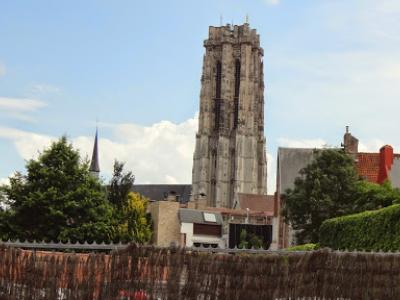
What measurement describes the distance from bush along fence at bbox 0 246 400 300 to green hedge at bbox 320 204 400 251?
36.9 ft

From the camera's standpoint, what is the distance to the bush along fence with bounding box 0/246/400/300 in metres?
11.1

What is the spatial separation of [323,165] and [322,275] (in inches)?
1338

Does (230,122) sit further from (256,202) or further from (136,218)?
(136,218)

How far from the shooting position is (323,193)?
144 feet

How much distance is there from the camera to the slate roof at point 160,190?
152m

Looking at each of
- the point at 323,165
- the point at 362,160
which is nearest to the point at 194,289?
the point at 323,165

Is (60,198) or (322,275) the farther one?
(60,198)

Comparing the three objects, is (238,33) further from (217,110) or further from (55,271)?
(55,271)

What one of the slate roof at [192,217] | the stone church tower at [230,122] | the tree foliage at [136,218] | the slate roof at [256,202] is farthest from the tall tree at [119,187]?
the stone church tower at [230,122]

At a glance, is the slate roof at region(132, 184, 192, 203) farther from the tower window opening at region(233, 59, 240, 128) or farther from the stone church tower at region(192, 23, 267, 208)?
the tower window opening at region(233, 59, 240, 128)

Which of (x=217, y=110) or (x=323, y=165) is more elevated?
(x=217, y=110)

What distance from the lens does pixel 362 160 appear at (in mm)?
56094

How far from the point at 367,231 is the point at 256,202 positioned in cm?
9112

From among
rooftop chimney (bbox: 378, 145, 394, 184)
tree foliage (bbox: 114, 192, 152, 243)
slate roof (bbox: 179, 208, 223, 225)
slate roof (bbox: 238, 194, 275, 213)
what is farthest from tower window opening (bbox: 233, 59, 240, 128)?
rooftop chimney (bbox: 378, 145, 394, 184)
